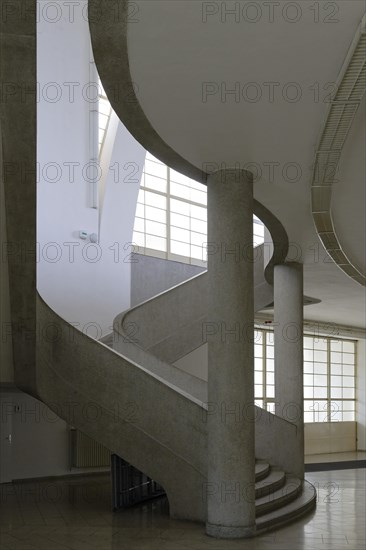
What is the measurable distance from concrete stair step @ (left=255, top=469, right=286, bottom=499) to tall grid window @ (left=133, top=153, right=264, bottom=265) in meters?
10.3

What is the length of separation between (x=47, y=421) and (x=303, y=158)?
36.6 ft

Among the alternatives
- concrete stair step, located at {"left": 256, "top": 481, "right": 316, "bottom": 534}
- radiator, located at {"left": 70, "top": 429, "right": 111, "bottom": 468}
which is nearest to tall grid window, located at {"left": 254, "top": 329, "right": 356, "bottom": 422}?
radiator, located at {"left": 70, "top": 429, "right": 111, "bottom": 468}

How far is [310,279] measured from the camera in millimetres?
19094

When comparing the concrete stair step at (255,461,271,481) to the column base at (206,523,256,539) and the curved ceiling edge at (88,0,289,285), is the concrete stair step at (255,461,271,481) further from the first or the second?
the curved ceiling edge at (88,0,289,285)

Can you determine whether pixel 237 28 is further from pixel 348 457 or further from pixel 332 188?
pixel 348 457

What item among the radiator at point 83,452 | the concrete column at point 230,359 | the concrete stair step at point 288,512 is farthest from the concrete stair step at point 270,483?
the radiator at point 83,452

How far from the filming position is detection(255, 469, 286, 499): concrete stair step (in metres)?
13.0

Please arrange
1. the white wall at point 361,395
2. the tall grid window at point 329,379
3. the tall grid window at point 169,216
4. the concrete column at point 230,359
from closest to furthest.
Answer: the concrete column at point 230,359 < the tall grid window at point 169,216 < the tall grid window at point 329,379 < the white wall at point 361,395

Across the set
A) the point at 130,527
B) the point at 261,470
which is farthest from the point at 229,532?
the point at 261,470

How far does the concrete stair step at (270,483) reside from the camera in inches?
512

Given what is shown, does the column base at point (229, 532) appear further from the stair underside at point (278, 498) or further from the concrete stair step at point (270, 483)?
the concrete stair step at point (270, 483)

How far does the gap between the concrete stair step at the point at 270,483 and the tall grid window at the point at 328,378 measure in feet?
44.4

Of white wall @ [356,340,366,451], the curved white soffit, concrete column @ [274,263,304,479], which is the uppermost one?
the curved white soffit

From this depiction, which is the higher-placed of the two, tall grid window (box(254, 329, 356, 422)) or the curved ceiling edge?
the curved ceiling edge
